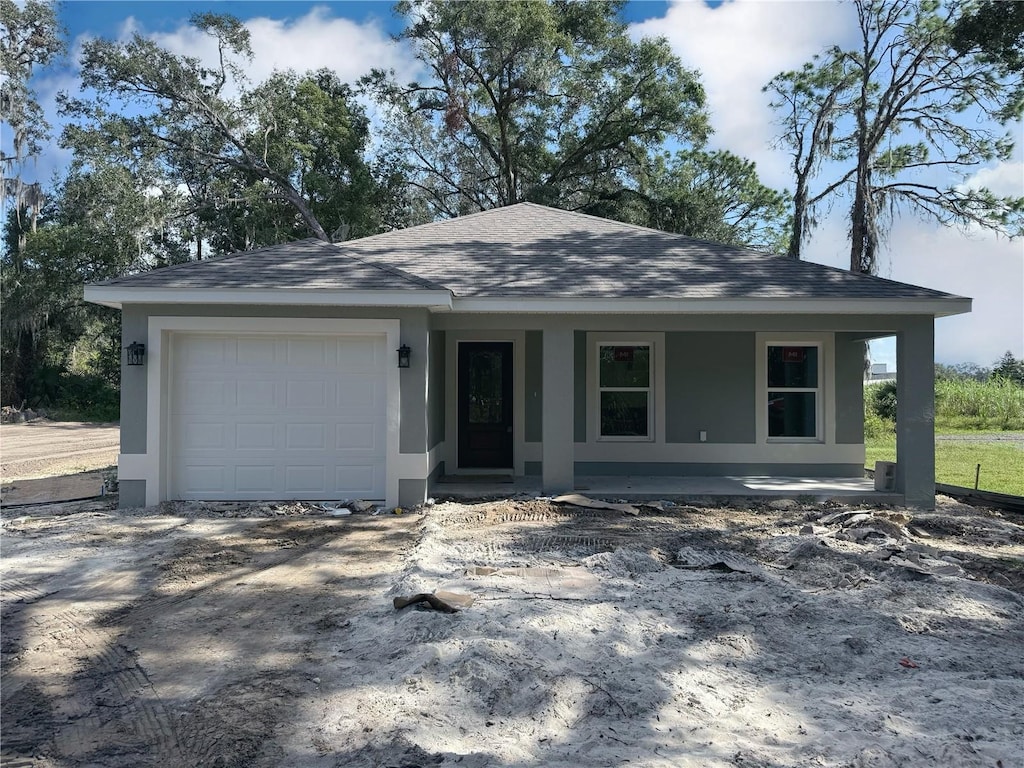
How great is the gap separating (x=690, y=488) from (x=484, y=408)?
11.8 feet

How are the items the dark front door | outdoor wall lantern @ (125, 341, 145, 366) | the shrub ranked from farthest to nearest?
the shrub
the dark front door
outdoor wall lantern @ (125, 341, 145, 366)

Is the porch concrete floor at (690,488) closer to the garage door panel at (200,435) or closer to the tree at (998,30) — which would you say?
the garage door panel at (200,435)

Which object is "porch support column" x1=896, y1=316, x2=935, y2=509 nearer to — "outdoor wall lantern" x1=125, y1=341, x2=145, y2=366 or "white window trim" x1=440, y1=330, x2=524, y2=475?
"white window trim" x1=440, y1=330, x2=524, y2=475

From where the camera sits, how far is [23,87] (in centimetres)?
2552

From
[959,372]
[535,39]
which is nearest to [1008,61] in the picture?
[535,39]

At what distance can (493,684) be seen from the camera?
3650 mm

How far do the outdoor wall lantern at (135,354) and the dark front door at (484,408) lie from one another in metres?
4.74

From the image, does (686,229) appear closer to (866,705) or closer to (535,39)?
(535,39)

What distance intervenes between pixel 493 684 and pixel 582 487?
6152mm

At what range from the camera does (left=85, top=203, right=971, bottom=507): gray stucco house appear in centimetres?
854

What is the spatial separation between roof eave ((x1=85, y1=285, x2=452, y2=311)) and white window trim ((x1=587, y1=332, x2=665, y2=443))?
352cm

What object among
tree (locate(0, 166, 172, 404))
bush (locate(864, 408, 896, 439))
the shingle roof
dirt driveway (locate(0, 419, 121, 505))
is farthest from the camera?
tree (locate(0, 166, 172, 404))

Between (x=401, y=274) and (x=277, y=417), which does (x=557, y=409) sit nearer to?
(x=401, y=274)

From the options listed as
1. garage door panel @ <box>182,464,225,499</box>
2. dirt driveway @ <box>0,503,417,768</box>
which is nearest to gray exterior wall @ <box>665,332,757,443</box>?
dirt driveway @ <box>0,503,417,768</box>
